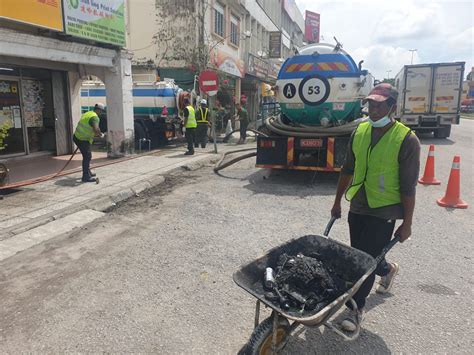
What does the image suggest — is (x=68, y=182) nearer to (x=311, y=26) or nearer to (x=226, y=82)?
(x=226, y=82)

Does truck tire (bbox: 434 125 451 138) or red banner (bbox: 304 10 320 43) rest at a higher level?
red banner (bbox: 304 10 320 43)

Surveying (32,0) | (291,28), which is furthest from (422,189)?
(291,28)

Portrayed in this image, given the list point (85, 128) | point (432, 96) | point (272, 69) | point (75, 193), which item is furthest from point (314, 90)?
point (272, 69)

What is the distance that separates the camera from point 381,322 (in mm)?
3219

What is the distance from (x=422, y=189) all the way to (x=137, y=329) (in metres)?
6.61

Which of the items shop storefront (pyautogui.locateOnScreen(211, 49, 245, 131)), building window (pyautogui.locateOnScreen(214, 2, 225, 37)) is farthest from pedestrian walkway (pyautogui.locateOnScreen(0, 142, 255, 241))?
building window (pyautogui.locateOnScreen(214, 2, 225, 37))

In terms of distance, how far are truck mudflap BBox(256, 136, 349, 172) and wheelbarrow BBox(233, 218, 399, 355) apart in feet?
16.7

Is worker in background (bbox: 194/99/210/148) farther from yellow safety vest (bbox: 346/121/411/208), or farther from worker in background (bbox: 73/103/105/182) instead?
yellow safety vest (bbox: 346/121/411/208)

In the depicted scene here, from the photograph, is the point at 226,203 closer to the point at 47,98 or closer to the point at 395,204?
the point at 395,204

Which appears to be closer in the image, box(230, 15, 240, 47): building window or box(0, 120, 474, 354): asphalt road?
box(0, 120, 474, 354): asphalt road

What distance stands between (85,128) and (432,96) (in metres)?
15.1

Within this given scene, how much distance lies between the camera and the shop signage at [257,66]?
24188mm

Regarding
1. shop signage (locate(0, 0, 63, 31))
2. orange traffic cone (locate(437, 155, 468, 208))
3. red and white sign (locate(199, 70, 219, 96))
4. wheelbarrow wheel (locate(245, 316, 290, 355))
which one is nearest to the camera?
wheelbarrow wheel (locate(245, 316, 290, 355))

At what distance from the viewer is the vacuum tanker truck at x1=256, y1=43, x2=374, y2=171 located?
7.96 m
